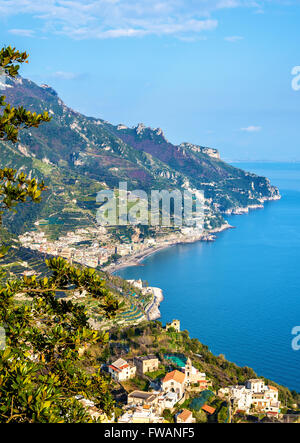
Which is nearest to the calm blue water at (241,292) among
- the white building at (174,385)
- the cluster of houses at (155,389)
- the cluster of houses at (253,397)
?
the cluster of houses at (253,397)

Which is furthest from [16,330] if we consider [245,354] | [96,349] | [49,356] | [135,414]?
[245,354]

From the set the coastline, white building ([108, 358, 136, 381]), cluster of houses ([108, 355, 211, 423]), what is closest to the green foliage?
cluster of houses ([108, 355, 211, 423])

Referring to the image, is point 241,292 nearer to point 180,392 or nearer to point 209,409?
point 180,392

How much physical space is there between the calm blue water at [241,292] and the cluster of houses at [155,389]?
8180 mm

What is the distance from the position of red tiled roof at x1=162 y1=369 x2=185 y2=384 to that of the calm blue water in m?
8.88

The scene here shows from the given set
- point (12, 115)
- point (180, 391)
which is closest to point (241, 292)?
point (180, 391)

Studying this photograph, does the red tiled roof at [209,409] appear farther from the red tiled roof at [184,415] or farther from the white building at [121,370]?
the white building at [121,370]

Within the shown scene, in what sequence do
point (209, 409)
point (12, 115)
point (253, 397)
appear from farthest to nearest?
Result: point (253, 397), point (209, 409), point (12, 115)

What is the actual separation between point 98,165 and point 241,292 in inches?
2435

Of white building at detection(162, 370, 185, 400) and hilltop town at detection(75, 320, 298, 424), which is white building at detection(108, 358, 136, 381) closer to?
hilltop town at detection(75, 320, 298, 424)

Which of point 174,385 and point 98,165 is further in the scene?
point 98,165

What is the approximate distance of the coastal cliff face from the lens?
76250 mm

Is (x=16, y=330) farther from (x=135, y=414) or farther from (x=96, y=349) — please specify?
(x=96, y=349)

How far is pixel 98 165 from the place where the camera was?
319 feet
